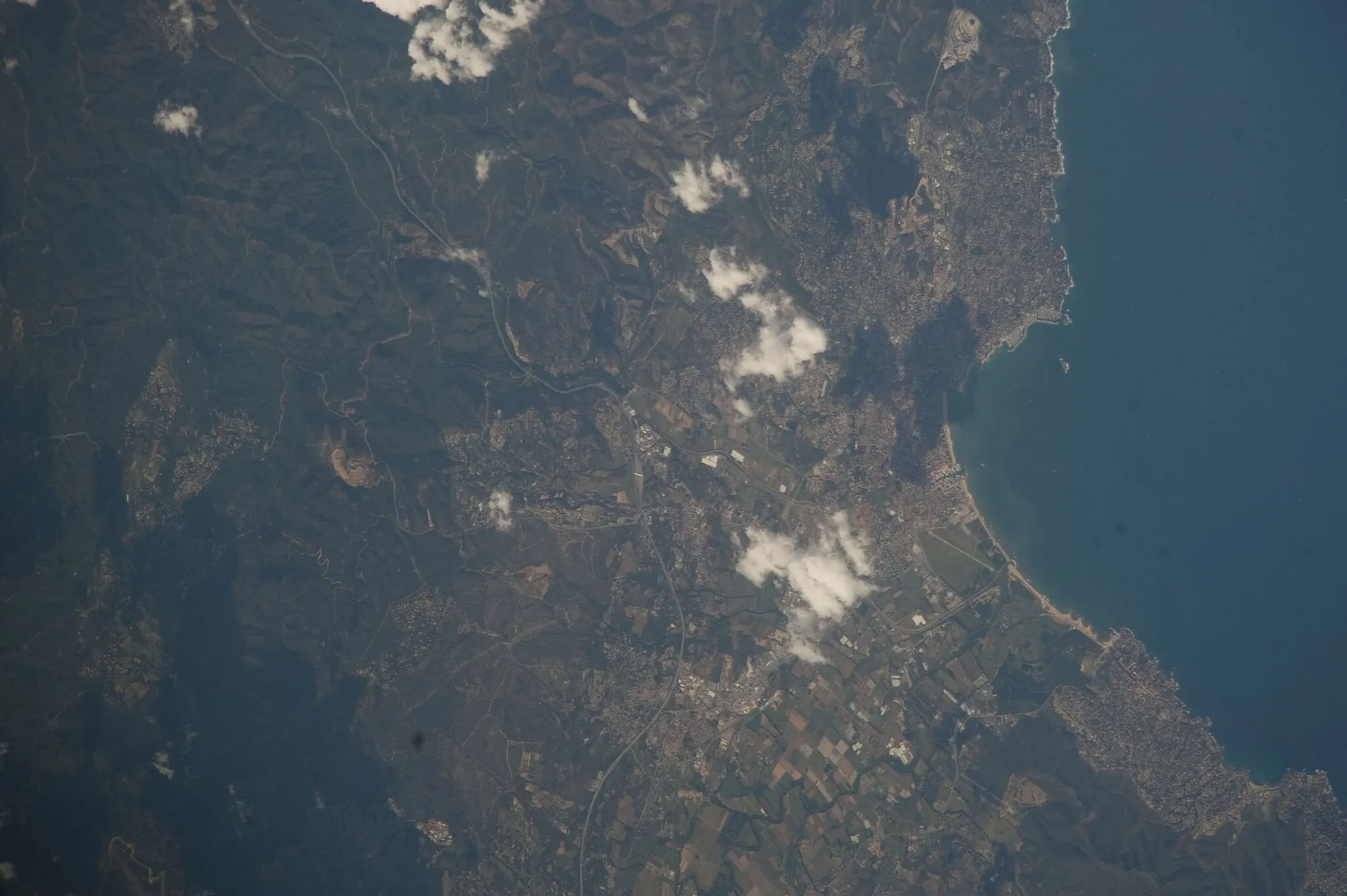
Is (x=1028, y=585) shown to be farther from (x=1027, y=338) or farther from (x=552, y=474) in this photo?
(x=552, y=474)

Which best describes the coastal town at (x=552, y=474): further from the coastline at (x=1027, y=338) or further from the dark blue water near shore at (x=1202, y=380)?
the dark blue water near shore at (x=1202, y=380)

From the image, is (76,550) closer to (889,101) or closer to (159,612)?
(159,612)

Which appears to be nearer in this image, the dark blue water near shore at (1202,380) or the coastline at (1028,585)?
the dark blue water near shore at (1202,380)

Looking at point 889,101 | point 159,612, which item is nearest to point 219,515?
point 159,612

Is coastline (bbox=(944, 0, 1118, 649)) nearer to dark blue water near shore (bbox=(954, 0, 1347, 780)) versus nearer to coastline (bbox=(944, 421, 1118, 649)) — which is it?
coastline (bbox=(944, 421, 1118, 649))

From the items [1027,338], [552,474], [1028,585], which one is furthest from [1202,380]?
[552,474]

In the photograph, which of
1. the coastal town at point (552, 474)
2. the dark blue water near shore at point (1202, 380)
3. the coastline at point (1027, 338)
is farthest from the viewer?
the coastline at point (1027, 338)

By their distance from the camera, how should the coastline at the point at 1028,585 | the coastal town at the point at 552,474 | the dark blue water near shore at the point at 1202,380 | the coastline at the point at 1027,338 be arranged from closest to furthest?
1. the coastal town at the point at 552,474
2. the dark blue water near shore at the point at 1202,380
3. the coastline at the point at 1028,585
4. the coastline at the point at 1027,338

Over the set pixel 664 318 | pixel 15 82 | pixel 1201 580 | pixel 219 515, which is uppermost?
pixel 1201 580

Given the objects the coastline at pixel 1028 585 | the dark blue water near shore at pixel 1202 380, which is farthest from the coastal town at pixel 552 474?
the dark blue water near shore at pixel 1202 380
